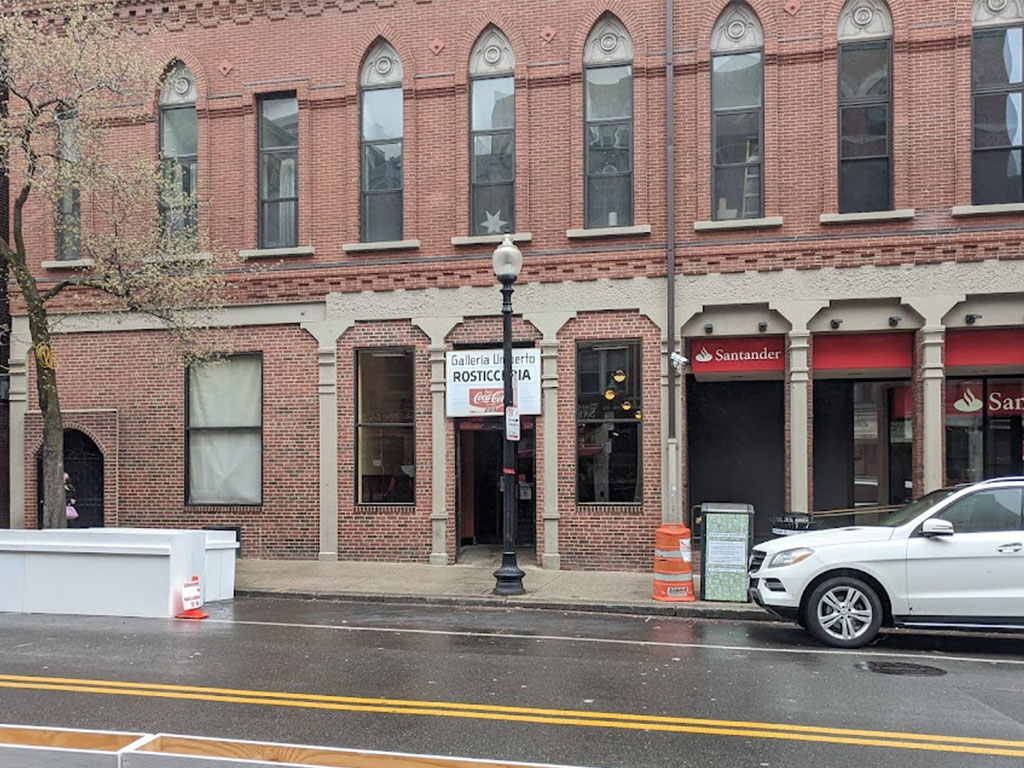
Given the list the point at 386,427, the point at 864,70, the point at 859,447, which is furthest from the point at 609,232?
the point at 859,447

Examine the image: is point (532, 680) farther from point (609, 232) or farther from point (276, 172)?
point (276, 172)

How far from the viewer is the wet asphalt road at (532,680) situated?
586 cm

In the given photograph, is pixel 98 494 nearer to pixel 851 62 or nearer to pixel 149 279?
pixel 149 279

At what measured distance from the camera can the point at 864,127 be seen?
568 inches

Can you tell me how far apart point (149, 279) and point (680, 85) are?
341 inches

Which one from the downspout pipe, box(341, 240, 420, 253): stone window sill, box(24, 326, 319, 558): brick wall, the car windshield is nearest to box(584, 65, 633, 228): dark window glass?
the downspout pipe

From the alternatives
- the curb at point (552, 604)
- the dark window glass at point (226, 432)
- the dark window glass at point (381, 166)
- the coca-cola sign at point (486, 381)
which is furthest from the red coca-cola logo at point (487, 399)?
the dark window glass at point (226, 432)

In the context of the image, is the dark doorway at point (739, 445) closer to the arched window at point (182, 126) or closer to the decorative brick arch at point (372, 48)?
the decorative brick arch at point (372, 48)

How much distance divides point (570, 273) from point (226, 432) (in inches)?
265

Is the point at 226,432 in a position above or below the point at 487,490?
above

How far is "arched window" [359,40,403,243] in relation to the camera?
1608cm

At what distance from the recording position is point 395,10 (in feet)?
52.4

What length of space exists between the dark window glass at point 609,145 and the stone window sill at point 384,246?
117 inches

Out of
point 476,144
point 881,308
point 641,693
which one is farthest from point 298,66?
point 641,693
